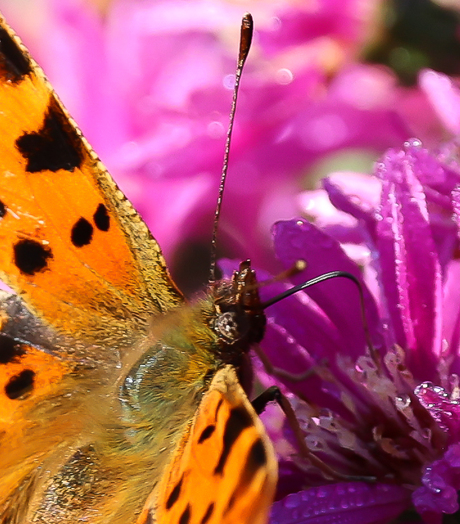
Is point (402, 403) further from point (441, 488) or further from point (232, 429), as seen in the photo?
point (232, 429)

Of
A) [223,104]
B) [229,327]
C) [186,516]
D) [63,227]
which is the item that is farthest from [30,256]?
[223,104]

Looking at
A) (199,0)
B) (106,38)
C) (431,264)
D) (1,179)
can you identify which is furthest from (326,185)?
(106,38)

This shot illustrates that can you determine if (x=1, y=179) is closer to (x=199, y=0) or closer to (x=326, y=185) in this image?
(x=326, y=185)

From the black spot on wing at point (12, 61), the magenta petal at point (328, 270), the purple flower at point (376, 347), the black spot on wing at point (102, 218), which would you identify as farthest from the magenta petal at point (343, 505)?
the black spot on wing at point (12, 61)

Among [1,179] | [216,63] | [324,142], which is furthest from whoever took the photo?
[216,63]

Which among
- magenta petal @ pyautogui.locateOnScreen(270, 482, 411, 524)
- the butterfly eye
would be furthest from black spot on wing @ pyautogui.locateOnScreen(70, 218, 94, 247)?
magenta petal @ pyautogui.locateOnScreen(270, 482, 411, 524)

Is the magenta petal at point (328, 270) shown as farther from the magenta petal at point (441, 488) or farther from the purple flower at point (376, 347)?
the magenta petal at point (441, 488)

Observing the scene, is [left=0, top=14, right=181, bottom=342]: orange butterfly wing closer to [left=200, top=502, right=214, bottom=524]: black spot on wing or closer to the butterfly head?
the butterfly head
